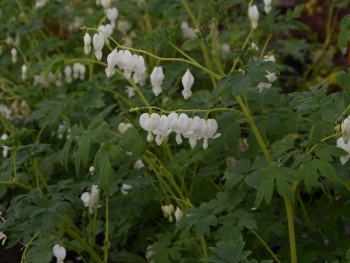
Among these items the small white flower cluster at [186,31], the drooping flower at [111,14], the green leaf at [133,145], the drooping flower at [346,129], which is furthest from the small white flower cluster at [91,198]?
the small white flower cluster at [186,31]

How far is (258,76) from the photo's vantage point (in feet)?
7.84

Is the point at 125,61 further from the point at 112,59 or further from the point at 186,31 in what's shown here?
the point at 186,31

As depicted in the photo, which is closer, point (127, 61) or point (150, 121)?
point (150, 121)

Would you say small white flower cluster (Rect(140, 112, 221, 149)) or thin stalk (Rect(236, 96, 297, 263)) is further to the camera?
thin stalk (Rect(236, 96, 297, 263))

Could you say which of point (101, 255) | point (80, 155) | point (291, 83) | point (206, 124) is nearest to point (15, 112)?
point (101, 255)

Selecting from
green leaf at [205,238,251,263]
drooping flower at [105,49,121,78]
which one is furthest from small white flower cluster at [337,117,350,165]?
drooping flower at [105,49,121,78]

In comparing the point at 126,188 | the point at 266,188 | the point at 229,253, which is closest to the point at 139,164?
the point at 126,188

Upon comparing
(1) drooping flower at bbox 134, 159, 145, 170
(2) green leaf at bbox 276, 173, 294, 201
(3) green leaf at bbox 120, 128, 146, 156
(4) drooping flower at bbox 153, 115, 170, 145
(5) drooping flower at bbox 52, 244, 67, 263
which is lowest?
(5) drooping flower at bbox 52, 244, 67, 263

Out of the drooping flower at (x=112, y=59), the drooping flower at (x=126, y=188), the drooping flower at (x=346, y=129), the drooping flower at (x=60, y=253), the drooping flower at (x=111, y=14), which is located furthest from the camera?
the drooping flower at (x=111, y=14)

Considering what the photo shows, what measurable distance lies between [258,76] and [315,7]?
5.40 m

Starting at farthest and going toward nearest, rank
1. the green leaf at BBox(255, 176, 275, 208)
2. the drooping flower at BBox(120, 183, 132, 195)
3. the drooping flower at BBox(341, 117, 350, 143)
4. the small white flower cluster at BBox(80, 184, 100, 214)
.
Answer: the drooping flower at BBox(120, 183, 132, 195), the small white flower cluster at BBox(80, 184, 100, 214), the green leaf at BBox(255, 176, 275, 208), the drooping flower at BBox(341, 117, 350, 143)

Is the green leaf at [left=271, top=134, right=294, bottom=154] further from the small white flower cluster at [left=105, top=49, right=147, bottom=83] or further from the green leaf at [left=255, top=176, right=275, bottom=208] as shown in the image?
the small white flower cluster at [left=105, top=49, right=147, bottom=83]

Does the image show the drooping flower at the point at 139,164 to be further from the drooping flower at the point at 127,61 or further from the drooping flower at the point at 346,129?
the drooping flower at the point at 346,129

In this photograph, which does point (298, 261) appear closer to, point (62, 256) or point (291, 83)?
point (62, 256)
